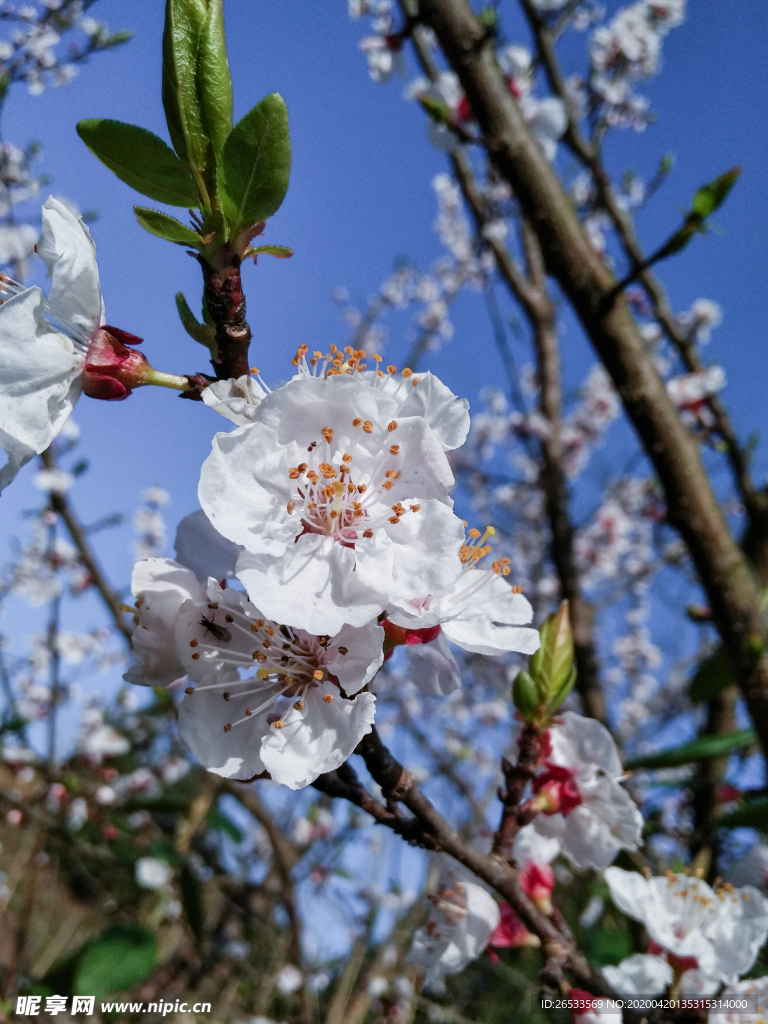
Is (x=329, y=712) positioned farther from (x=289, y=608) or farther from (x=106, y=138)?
(x=106, y=138)

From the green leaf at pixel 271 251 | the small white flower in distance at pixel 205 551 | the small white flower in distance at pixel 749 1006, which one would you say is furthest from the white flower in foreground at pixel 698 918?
the green leaf at pixel 271 251

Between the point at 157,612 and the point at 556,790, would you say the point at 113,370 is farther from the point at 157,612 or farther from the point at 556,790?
the point at 556,790

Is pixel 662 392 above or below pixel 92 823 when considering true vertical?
above

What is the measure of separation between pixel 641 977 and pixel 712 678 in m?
0.91

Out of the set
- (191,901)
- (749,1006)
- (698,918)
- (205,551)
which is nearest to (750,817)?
(698,918)

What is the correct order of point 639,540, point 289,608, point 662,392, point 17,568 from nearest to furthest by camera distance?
1. point 289,608
2. point 662,392
3. point 17,568
4. point 639,540

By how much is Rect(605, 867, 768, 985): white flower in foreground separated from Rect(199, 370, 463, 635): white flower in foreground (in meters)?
0.78

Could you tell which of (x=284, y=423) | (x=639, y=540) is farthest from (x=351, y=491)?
(x=639, y=540)

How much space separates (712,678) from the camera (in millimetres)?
1818

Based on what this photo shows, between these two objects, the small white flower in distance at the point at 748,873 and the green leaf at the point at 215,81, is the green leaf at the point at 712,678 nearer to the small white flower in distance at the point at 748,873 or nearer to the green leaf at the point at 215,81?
the small white flower in distance at the point at 748,873

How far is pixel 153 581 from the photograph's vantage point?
0.77 meters

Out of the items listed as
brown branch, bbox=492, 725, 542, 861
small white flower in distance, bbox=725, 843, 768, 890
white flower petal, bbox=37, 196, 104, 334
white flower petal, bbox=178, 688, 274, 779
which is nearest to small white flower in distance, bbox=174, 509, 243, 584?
white flower petal, bbox=178, 688, 274, 779

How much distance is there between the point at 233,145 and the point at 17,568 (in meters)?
6.08

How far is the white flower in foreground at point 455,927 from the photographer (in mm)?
1070
